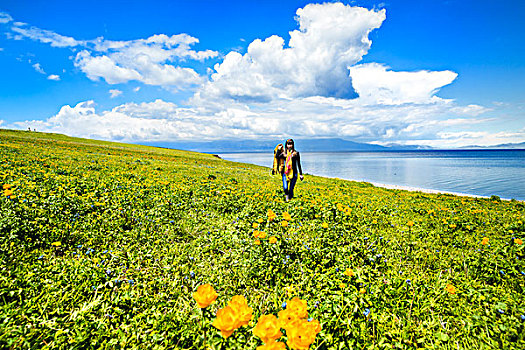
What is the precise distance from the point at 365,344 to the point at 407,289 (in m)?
1.55

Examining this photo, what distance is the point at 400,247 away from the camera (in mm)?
5770

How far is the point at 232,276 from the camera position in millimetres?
4363

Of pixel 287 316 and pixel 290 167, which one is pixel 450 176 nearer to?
pixel 290 167

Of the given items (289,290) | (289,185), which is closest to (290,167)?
(289,185)

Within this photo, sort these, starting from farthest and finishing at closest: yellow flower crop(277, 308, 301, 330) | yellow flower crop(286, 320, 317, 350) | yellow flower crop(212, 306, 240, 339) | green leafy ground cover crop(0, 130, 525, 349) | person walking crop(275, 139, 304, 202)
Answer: person walking crop(275, 139, 304, 202)
green leafy ground cover crop(0, 130, 525, 349)
yellow flower crop(277, 308, 301, 330)
yellow flower crop(212, 306, 240, 339)
yellow flower crop(286, 320, 317, 350)

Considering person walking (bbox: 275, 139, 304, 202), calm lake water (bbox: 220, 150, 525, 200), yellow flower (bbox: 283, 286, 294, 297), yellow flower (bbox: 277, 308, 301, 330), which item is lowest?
calm lake water (bbox: 220, 150, 525, 200)

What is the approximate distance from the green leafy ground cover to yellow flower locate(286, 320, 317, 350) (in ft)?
3.86

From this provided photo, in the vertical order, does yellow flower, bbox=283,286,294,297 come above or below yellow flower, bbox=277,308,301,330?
below

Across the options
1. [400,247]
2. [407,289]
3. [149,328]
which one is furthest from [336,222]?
[149,328]

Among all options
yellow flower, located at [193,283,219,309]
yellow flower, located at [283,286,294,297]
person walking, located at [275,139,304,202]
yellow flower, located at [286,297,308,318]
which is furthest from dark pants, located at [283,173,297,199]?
yellow flower, located at [193,283,219,309]

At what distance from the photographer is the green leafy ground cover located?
2.93 m

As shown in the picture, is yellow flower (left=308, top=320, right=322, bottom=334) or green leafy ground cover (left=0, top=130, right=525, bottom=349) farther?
green leafy ground cover (left=0, top=130, right=525, bottom=349)

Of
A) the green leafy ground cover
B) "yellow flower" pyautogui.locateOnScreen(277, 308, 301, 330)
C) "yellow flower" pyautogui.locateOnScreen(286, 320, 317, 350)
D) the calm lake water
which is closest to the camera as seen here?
"yellow flower" pyautogui.locateOnScreen(286, 320, 317, 350)

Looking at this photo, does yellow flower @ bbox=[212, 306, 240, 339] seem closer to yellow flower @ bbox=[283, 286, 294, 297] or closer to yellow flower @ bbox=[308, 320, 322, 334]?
yellow flower @ bbox=[308, 320, 322, 334]
